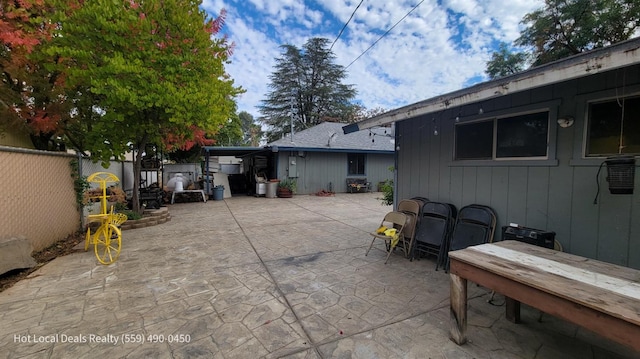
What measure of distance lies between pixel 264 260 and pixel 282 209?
4.83 metres

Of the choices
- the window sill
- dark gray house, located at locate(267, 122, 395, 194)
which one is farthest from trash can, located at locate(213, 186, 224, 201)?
the window sill

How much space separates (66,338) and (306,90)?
26.5 meters

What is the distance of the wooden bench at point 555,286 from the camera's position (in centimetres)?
138

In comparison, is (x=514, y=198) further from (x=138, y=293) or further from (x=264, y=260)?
(x=138, y=293)

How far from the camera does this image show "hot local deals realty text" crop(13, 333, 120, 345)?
2.08 meters

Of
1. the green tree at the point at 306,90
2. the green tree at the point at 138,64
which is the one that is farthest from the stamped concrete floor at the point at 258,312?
the green tree at the point at 306,90

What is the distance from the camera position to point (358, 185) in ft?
44.3

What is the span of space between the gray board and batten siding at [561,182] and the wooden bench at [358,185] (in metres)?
9.34

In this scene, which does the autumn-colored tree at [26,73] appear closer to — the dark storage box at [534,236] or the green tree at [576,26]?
the dark storage box at [534,236]

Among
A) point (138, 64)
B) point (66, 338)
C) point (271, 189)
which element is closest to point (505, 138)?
point (66, 338)

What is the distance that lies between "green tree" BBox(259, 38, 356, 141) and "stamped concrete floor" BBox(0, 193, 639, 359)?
23.3 metres

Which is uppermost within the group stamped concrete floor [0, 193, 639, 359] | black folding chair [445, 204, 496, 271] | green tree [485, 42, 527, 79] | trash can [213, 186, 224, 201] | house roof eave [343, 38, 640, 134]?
green tree [485, 42, 527, 79]

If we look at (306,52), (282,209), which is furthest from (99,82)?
(306,52)

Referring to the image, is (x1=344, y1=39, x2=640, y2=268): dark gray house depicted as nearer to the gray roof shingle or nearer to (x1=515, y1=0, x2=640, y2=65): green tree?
the gray roof shingle
